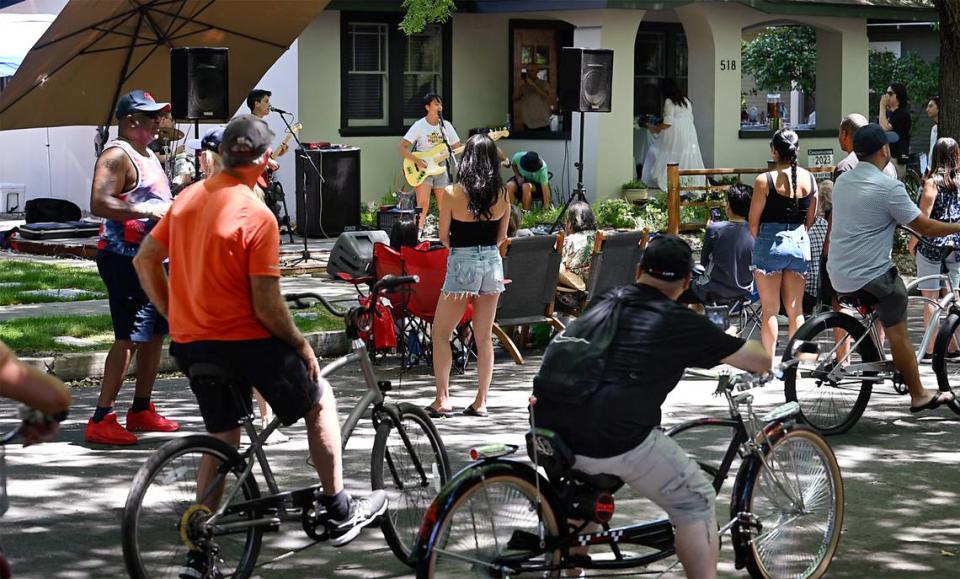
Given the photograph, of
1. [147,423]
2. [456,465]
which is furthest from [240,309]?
[147,423]

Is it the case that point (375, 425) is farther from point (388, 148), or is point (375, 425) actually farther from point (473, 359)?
point (388, 148)

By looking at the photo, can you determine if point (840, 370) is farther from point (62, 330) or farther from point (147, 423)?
point (62, 330)

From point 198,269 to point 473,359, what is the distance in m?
6.72

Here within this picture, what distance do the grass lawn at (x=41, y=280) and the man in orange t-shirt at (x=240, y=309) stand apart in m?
8.86

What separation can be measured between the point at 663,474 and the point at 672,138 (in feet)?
63.2

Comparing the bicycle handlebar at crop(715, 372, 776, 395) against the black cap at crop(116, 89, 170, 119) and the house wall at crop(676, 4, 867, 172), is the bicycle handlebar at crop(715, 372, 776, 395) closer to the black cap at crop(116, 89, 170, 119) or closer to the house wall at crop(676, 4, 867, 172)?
the black cap at crop(116, 89, 170, 119)

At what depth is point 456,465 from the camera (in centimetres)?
833

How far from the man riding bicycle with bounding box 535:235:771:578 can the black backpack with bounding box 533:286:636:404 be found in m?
0.02

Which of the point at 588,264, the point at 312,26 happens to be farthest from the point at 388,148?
the point at 588,264

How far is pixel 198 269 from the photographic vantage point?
579 cm

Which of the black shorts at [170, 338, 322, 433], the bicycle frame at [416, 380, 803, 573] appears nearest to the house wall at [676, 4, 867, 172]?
the bicycle frame at [416, 380, 803, 573]

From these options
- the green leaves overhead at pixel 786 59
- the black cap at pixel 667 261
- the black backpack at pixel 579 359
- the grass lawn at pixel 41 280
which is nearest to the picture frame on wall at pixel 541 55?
the green leaves overhead at pixel 786 59

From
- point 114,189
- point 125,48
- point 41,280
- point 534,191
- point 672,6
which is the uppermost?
point 672,6

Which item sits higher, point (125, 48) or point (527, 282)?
point (125, 48)
